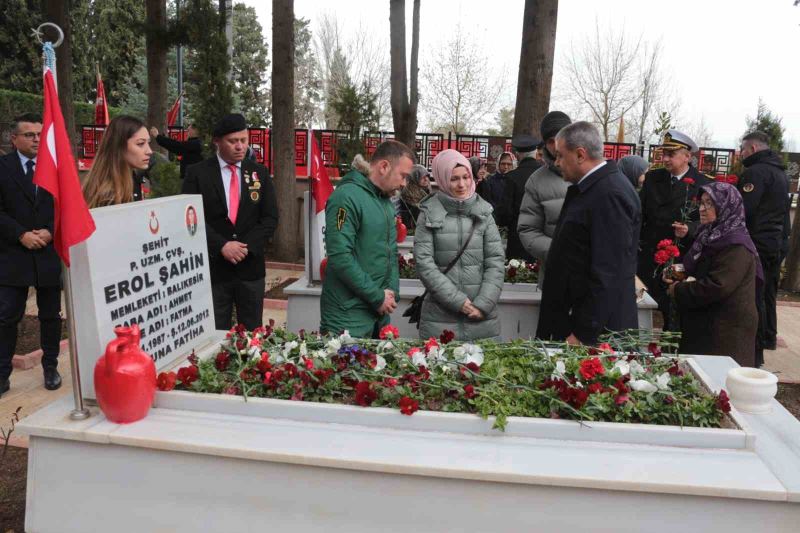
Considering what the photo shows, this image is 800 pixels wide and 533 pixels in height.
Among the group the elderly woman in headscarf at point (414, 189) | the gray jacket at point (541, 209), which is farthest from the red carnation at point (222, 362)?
the elderly woman in headscarf at point (414, 189)

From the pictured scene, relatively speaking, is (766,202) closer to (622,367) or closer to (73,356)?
(622,367)

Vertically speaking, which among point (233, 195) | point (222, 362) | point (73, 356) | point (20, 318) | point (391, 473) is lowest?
point (20, 318)

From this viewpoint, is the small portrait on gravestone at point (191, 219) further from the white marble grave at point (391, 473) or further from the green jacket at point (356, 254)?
the white marble grave at point (391, 473)

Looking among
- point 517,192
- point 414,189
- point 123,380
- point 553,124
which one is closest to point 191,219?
point 123,380

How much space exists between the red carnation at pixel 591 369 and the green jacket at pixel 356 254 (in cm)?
139

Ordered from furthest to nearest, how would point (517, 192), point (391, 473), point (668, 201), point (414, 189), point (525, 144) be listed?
point (414, 189), point (517, 192), point (525, 144), point (668, 201), point (391, 473)

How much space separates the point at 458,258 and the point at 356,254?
2.06ft

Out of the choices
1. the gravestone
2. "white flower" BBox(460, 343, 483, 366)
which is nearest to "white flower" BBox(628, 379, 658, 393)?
"white flower" BBox(460, 343, 483, 366)

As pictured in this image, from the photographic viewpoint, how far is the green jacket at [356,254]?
11.9 ft

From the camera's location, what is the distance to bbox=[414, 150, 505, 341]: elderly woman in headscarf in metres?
3.90

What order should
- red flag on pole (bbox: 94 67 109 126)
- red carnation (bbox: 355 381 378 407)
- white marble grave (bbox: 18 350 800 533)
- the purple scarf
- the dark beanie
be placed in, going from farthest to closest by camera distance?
1. red flag on pole (bbox: 94 67 109 126)
2. the dark beanie
3. the purple scarf
4. red carnation (bbox: 355 381 378 407)
5. white marble grave (bbox: 18 350 800 533)

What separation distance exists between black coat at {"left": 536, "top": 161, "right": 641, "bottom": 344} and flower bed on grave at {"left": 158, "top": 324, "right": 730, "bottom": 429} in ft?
0.85

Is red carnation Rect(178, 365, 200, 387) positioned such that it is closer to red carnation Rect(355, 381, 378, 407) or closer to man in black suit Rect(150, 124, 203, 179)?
red carnation Rect(355, 381, 378, 407)

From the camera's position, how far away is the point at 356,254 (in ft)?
12.3
